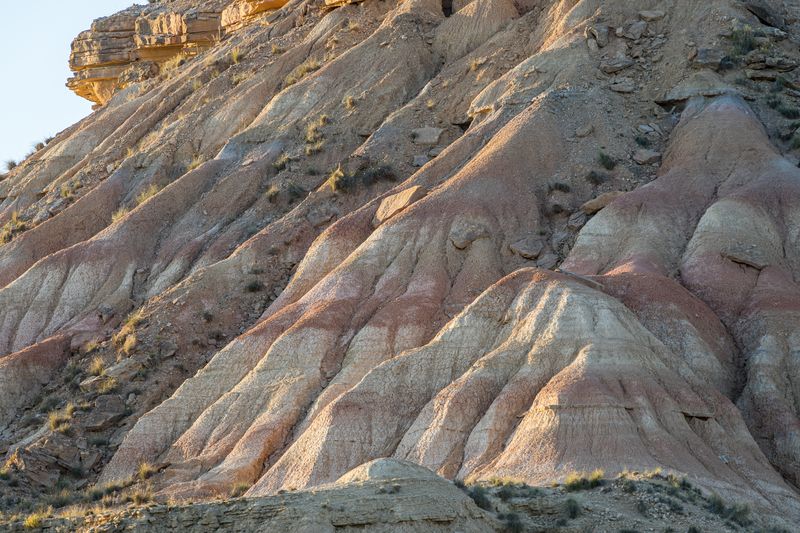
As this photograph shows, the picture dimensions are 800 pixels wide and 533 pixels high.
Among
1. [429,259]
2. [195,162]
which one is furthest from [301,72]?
[429,259]

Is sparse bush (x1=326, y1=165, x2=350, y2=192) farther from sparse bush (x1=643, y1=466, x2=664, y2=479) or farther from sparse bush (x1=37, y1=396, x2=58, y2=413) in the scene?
sparse bush (x1=643, y1=466, x2=664, y2=479)

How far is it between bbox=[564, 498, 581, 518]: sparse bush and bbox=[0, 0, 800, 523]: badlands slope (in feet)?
14.4

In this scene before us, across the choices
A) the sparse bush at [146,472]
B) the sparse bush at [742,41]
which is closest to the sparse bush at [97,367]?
the sparse bush at [146,472]

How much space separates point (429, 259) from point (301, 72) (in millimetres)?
→ 19043

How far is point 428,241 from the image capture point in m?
48.0

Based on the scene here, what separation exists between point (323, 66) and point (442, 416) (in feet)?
90.7

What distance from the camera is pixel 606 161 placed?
167 feet

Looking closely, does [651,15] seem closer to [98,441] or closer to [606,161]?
[606,161]

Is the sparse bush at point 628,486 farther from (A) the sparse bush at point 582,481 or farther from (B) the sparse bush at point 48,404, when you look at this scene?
(B) the sparse bush at point 48,404

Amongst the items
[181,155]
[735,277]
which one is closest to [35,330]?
[181,155]

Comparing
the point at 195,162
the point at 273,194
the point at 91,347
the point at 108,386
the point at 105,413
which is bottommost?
the point at 105,413

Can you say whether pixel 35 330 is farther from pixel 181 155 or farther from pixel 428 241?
pixel 428 241

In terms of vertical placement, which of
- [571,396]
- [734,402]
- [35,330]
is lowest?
[734,402]

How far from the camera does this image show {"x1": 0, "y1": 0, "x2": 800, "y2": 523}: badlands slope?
3888cm
